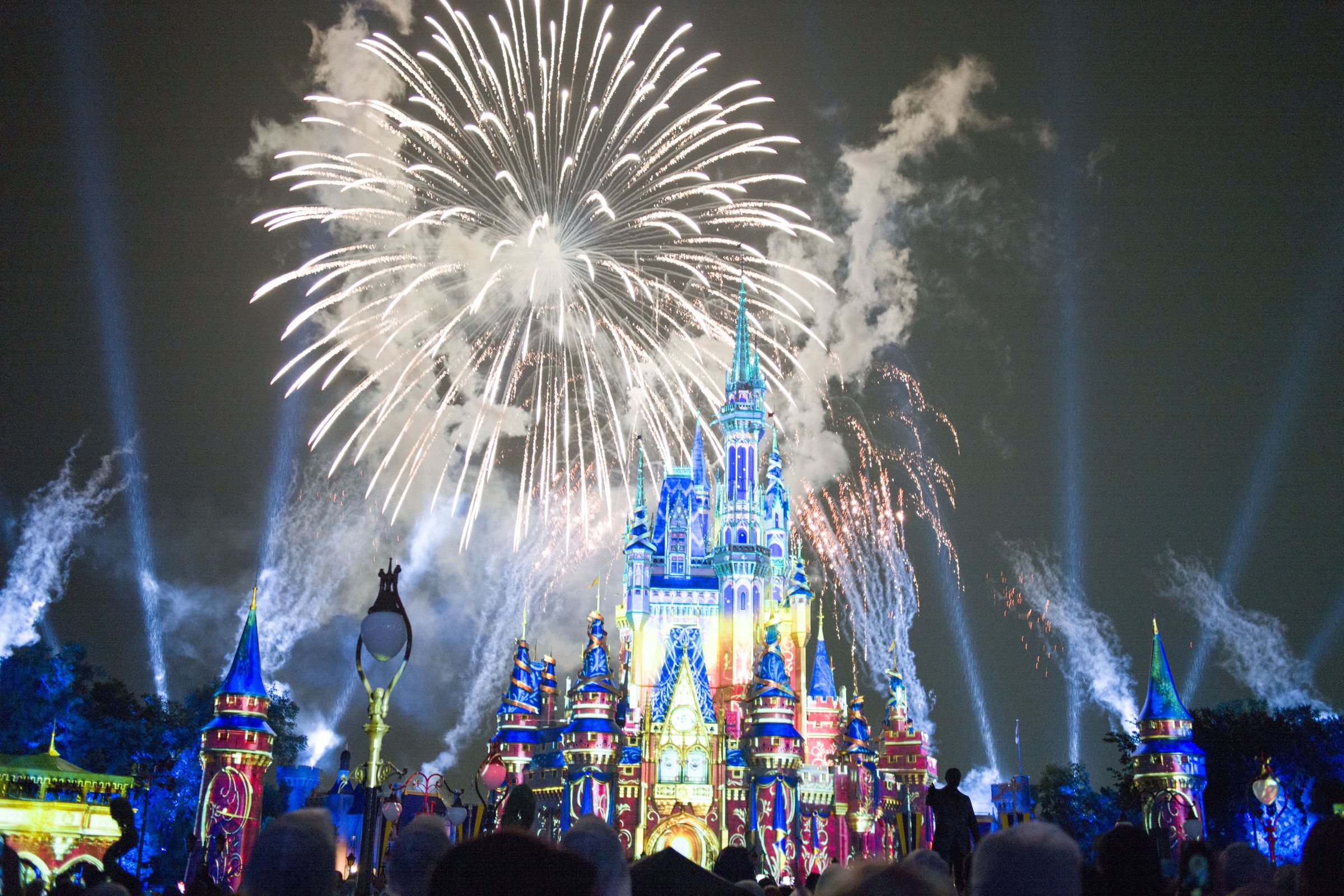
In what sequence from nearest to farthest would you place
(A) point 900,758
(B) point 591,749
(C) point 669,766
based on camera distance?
1. (C) point 669,766
2. (B) point 591,749
3. (A) point 900,758

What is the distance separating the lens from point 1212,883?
26.4 ft

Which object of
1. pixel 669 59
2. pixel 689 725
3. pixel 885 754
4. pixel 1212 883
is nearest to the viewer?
pixel 1212 883

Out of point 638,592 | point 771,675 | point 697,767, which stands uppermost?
point 638,592

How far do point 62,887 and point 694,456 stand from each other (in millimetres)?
73965

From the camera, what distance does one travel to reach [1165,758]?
52562 mm

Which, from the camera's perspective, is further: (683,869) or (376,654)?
(376,654)

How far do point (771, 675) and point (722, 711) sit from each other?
6.89 meters

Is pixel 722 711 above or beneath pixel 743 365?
beneath

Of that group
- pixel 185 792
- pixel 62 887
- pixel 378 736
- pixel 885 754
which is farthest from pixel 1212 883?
pixel 185 792

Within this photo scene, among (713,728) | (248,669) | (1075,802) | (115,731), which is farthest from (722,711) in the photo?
(115,731)

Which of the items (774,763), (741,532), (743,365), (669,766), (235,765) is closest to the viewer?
(235,765)

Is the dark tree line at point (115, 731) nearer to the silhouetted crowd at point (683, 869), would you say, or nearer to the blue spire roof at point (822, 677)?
the blue spire roof at point (822, 677)

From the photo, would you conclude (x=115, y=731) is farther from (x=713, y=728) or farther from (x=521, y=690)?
(x=713, y=728)

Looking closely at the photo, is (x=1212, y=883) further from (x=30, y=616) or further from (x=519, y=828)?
(x=30, y=616)
